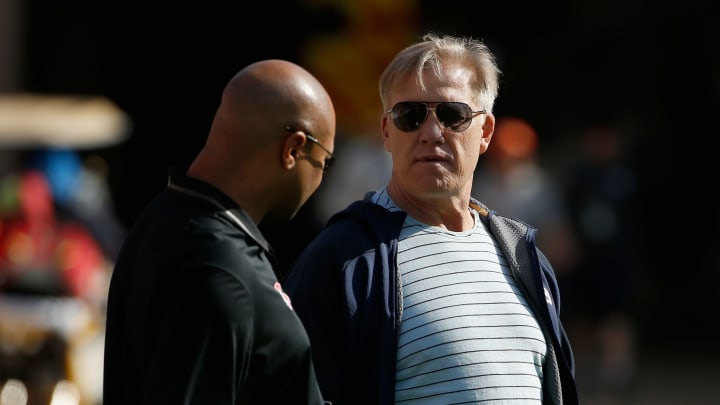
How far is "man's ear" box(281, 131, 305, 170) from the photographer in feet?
10.0

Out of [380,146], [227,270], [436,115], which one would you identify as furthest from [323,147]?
[380,146]

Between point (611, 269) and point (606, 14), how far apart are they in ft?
15.2

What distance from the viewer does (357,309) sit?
11.5 feet

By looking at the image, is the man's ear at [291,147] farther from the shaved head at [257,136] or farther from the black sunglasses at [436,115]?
the black sunglasses at [436,115]

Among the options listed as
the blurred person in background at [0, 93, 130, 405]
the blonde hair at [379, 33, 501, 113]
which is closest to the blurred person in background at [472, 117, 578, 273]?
the blurred person in background at [0, 93, 130, 405]

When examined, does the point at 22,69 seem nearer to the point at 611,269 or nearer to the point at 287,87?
the point at 611,269

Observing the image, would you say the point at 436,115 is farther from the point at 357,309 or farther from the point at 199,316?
the point at 199,316

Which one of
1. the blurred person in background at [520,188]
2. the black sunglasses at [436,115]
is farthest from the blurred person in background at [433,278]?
the blurred person in background at [520,188]

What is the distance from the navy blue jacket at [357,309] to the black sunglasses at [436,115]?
0.25m

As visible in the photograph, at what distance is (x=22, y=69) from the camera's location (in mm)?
12359

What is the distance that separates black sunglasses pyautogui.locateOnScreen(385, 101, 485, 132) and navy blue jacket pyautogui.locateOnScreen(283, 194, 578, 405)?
253mm

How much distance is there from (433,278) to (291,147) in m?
0.73

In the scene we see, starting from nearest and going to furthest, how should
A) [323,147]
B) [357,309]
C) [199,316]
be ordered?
[199,316] → [323,147] → [357,309]

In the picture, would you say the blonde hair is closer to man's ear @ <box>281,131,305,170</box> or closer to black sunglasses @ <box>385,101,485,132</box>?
black sunglasses @ <box>385,101,485,132</box>
